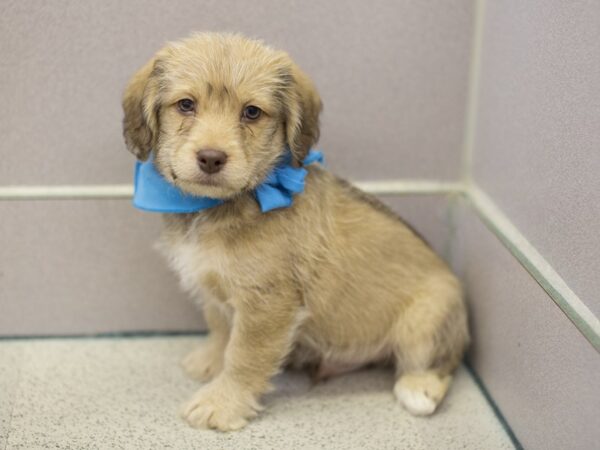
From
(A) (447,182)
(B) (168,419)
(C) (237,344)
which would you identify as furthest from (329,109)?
(B) (168,419)

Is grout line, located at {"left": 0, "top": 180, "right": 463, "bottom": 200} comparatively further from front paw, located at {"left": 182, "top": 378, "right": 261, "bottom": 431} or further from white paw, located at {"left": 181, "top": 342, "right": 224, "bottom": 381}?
front paw, located at {"left": 182, "top": 378, "right": 261, "bottom": 431}

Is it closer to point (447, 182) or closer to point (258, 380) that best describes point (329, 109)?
point (447, 182)

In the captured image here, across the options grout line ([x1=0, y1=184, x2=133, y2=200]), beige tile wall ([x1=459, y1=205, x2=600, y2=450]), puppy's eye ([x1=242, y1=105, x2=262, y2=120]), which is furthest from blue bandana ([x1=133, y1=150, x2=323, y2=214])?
beige tile wall ([x1=459, y1=205, x2=600, y2=450])

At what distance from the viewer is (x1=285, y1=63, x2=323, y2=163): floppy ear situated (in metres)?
2.12

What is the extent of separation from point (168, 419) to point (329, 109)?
1.15 metres

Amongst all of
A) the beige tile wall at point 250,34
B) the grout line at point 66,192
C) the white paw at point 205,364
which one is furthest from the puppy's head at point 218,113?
the white paw at point 205,364

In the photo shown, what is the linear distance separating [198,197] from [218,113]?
0.92 ft

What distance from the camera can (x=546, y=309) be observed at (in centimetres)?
203

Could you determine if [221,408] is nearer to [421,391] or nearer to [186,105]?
[421,391]

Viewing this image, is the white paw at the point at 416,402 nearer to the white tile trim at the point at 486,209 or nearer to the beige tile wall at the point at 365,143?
the beige tile wall at the point at 365,143

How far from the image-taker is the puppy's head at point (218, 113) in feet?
6.47

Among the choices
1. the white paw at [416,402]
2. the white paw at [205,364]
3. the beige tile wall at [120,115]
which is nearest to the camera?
the white paw at [416,402]

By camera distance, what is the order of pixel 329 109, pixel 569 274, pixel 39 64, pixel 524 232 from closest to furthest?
pixel 569 274 → pixel 524 232 → pixel 39 64 → pixel 329 109

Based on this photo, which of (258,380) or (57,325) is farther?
(57,325)
